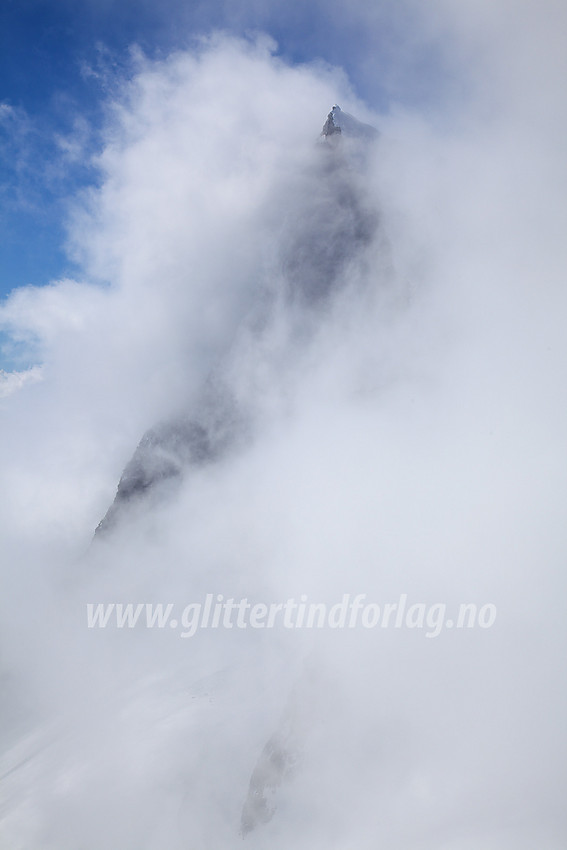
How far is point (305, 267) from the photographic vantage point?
211 ft

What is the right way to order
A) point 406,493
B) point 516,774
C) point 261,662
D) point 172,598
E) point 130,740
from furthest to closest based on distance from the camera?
point 172,598 → point 406,493 → point 261,662 → point 130,740 → point 516,774

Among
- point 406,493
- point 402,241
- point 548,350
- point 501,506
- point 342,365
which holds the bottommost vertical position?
point 501,506

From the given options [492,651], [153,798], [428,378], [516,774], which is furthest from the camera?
[428,378]

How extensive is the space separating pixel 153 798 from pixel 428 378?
4630 cm

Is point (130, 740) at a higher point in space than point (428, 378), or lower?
lower

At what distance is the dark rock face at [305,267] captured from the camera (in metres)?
61.7

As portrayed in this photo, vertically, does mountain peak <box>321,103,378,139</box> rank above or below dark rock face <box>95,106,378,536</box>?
above

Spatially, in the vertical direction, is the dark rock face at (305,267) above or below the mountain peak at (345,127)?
below

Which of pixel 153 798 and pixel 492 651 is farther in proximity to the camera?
pixel 153 798

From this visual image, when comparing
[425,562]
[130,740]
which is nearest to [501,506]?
[425,562]

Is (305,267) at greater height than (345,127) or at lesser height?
lesser

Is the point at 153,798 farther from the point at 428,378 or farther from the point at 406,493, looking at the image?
the point at 428,378

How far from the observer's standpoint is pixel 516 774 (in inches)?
782

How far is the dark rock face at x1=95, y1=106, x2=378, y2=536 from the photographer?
61719 mm
